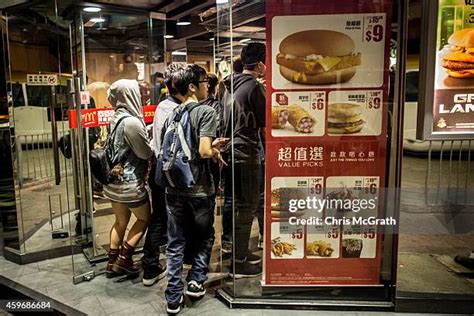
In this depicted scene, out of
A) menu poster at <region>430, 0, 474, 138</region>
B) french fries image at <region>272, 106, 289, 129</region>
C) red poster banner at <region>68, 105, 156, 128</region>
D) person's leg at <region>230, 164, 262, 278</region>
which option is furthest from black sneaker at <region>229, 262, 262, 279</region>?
red poster banner at <region>68, 105, 156, 128</region>

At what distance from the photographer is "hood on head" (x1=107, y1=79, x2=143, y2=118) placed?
276 centimetres

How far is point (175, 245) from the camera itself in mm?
2496

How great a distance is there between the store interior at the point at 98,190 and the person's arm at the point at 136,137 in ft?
2.24

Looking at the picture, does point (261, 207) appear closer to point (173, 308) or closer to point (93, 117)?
point (173, 308)

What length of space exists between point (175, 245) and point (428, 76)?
1.77 m

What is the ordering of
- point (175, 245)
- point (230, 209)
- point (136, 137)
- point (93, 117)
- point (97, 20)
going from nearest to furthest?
1. point (175, 245)
2. point (136, 137)
3. point (230, 209)
4. point (93, 117)
5. point (97, 20)

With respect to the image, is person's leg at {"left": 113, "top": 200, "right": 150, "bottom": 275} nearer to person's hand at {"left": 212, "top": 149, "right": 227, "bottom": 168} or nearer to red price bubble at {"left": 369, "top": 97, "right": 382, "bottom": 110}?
person's hand at {"left": 212, "top": 149, "right": 227, "bottom": 168}

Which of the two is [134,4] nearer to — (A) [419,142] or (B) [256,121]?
(B) [256,121]

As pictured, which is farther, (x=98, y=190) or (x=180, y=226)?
(x=98, y=190)

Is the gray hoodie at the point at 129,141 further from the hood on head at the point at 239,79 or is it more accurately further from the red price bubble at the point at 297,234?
the red price bubble at the point at 297,234

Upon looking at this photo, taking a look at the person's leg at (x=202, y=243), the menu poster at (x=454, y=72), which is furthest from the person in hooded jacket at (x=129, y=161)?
the menu poster at (x=454, y=72)

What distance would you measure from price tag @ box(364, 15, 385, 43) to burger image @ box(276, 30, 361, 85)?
0.32 feet

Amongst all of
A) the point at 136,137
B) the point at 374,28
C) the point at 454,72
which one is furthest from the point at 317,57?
the point at 136,137

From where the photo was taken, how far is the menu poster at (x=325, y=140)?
2.25 m
